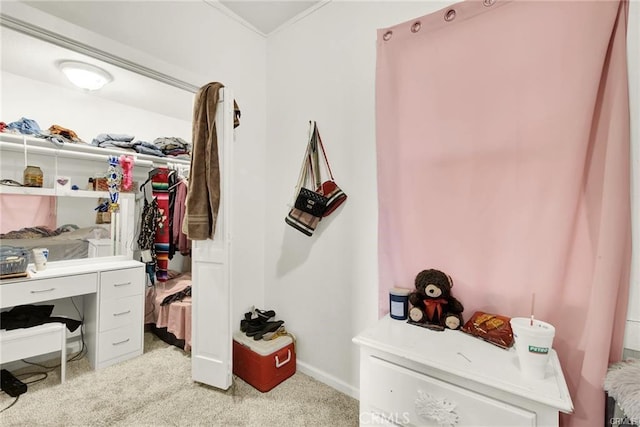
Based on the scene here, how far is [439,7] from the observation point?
1.36m

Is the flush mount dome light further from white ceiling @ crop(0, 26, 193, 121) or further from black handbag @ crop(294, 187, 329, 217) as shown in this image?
black handbag @ crop(294, 187, 329, 217)

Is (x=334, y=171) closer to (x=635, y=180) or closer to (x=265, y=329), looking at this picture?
(x=265, y=329)

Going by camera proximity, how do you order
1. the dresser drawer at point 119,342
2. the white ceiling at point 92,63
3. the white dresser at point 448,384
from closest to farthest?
1. the white dresser at point 448,384
2. the white ceiling at point 92,63
3. the dresser drawer at point 119,342

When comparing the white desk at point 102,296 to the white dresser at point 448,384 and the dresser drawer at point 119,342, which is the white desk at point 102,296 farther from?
the white dresser at point 448,384

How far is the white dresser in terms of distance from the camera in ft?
2.50

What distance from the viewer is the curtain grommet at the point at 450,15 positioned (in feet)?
4.10

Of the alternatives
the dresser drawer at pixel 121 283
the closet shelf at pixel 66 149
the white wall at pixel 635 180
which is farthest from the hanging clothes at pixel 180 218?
the white wall at pixel 635 180

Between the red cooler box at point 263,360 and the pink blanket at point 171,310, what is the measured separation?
581mm

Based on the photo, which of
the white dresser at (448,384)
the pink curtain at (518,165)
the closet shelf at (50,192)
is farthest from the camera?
the closet shelf at (50,192)

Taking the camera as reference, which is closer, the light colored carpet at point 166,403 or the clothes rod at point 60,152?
the light colored carpet at point 166,403

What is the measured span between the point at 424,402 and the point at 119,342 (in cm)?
226

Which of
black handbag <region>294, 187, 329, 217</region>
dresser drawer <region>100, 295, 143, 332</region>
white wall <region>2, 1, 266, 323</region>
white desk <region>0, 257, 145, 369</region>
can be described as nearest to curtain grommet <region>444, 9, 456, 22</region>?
black handbag <region>294, 187, 329, 217</region>

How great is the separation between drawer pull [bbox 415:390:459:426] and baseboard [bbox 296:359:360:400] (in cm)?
86

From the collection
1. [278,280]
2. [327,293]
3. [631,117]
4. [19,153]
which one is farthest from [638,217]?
[19,153]
